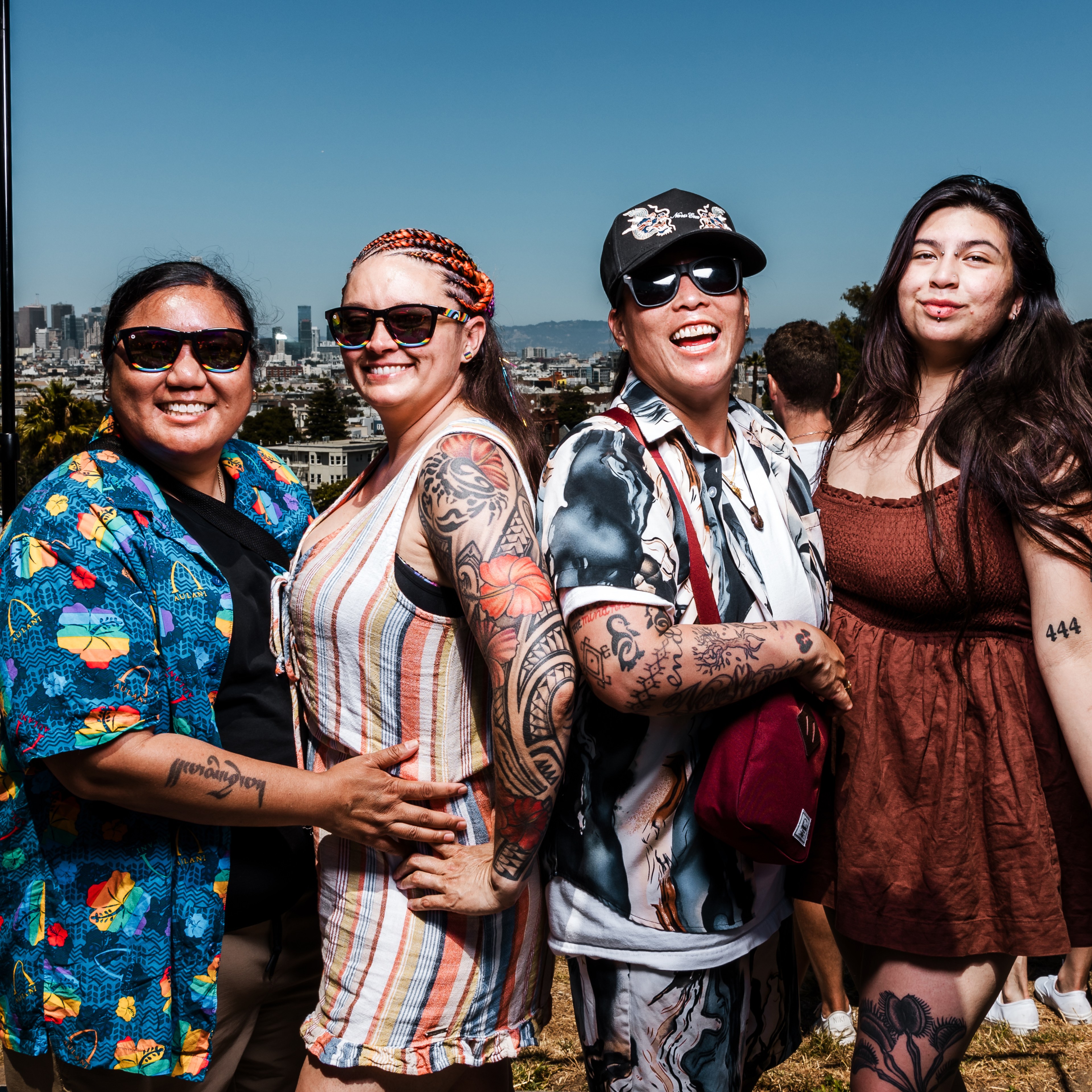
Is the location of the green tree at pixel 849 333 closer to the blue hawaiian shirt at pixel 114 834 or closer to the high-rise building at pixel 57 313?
the blue hawaiian shirt at pixel 114 834

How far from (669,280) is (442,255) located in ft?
1.60

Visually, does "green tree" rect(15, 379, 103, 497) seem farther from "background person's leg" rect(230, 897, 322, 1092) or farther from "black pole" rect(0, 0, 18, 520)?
"background person's leg" rect(230, 897, 322, 1092)

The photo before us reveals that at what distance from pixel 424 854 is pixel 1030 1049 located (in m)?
3.30

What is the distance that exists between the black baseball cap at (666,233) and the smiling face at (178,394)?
2.96ft

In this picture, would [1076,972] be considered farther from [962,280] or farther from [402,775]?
[402,775]

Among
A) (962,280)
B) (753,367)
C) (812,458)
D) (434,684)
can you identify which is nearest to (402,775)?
(434,684)

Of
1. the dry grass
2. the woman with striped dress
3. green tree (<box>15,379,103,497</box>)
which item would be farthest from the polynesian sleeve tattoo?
green tree (<box>15,379,103,497</box>)

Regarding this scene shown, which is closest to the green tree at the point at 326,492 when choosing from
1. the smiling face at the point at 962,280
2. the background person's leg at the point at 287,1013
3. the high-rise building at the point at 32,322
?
the background person's leg at the point at 287,1013

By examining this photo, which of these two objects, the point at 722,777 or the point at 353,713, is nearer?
the point at 722,777

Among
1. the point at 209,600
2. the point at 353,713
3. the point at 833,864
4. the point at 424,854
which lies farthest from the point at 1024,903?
the point at 209,600

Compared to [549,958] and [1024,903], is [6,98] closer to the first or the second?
[549,958]

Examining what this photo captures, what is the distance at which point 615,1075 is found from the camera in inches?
75.1

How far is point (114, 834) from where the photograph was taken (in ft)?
6.33

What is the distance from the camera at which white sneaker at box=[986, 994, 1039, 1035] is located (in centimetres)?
398
